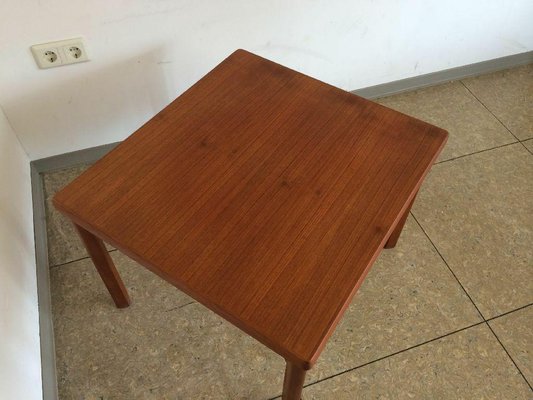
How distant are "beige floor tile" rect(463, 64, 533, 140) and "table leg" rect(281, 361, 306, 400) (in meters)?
1.48

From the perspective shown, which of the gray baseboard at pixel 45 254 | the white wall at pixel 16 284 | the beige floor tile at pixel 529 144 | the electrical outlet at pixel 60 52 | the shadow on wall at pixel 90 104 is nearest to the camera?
the white wall at pixel 16 284

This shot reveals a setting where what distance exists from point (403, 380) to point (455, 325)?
0.79 feet

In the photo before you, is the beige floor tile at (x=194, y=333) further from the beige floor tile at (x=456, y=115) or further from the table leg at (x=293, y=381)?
the beige floor tile at (x=456, y=115)

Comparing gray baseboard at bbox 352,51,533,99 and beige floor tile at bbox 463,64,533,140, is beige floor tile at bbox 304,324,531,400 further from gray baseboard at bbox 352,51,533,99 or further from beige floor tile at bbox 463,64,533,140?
gray baseboard at bbox 352,51,533,99

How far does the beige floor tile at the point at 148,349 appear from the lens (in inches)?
45.1

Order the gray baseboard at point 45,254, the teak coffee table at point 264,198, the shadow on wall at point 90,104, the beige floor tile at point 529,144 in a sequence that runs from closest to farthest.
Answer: the teak coffee table at point 264,198 < the gray baseboard at point 45,254 < the shadow on wall at point 90,104 < the beige floor tile at point 529,144

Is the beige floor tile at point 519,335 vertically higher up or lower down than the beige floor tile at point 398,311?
lower down

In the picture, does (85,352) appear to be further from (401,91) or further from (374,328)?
(401,91)

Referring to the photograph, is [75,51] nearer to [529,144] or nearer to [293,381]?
[293,381]

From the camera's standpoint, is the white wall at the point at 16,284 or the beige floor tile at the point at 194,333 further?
the beige floor tile at the point at 194,333

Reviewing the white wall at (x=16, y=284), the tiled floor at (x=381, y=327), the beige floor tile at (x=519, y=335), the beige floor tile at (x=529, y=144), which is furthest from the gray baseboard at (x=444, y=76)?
the white wall at (x=16, y=284)

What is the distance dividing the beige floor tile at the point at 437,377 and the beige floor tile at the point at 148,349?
186mm

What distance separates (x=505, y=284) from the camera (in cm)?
135

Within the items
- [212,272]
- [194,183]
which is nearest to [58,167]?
[194,183]
